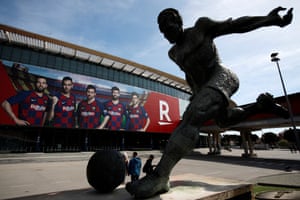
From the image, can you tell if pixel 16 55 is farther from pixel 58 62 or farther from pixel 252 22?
pixel 252 22

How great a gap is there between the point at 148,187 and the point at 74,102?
24.8 meters

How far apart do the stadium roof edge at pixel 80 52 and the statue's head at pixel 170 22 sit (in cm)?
2409

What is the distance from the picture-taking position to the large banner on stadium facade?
20.8 m

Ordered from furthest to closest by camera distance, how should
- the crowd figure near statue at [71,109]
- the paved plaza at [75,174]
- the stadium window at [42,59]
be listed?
1. the stadium window at [42,59]
2. the crowd figure near statue at [71,109]
3. the paved plaza at [75,174]

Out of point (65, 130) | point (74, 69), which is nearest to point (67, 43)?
point (74, 69)

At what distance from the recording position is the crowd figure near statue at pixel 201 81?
2014 millimetres

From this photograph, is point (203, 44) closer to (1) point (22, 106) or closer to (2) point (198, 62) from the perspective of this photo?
(2) point (198, 62)

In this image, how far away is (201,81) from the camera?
2.60 meters

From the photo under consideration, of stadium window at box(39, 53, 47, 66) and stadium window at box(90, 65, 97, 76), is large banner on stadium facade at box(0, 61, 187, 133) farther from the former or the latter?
stadium window at box(90, 65, 97, 76)

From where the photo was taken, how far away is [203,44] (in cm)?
244

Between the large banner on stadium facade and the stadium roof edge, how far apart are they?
3.15 meters

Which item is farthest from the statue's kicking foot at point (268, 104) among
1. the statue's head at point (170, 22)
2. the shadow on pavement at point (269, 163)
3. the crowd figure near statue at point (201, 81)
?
the shadow on pavement at point (269, 163)

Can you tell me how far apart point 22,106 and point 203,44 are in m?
24.2

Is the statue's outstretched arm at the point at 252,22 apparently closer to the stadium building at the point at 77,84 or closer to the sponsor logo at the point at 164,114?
the stadium building at the point at 77,84
